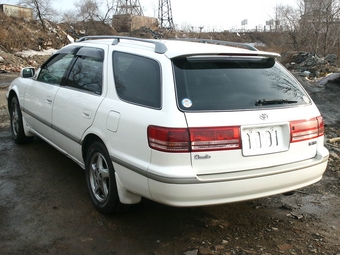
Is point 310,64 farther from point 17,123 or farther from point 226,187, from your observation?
point 226,187

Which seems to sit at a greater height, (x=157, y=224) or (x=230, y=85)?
(x=230, y=85)

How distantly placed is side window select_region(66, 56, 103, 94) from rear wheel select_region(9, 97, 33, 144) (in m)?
1.82

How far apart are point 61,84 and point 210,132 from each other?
7.87ft

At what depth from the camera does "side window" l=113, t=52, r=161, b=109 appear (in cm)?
317

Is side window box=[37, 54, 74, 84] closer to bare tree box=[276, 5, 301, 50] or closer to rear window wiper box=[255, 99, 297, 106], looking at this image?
rear window wiper box=[255, 99, 297, 106]

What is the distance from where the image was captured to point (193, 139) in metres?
2.88

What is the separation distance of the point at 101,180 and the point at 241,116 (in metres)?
1.56

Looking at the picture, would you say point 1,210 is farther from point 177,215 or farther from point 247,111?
point 247,111

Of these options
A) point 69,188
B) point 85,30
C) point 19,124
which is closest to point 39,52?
point 85,30

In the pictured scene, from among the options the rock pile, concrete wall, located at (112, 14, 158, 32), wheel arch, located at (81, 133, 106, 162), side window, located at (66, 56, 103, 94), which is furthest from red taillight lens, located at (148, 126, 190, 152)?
concrete wall, located at (112, 14, 158, 32)

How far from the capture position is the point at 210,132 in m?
2.90

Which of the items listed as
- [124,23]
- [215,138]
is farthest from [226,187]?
[124,23]

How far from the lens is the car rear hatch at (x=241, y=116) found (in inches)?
115

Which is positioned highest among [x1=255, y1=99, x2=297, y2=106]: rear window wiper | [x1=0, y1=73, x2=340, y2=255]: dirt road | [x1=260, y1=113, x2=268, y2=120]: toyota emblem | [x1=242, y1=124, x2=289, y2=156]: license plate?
[x1=255, y1=99, x2=297, y2=106]: rear window wiper
